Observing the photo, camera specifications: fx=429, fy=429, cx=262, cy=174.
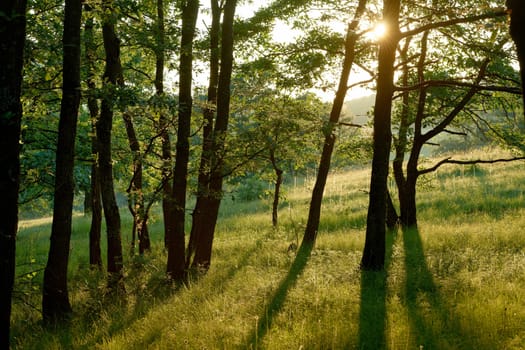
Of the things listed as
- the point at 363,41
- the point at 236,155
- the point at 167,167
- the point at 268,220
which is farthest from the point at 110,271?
the point at 268,220

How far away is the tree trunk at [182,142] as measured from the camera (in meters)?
9.16

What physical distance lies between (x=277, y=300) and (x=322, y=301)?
29.0 inches

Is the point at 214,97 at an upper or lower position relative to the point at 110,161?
upper

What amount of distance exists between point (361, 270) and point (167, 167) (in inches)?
205

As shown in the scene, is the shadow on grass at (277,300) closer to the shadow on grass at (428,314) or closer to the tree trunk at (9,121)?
the shadow on grass at (428,314)

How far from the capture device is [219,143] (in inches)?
389

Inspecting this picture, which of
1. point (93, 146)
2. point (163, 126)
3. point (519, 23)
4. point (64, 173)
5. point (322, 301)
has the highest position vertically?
point (163, 126)

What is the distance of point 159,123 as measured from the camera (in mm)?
11305

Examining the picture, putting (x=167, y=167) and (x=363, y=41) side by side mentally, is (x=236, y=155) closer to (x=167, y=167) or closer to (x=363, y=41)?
(x=167, y=167)

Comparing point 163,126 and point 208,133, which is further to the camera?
point 163,126

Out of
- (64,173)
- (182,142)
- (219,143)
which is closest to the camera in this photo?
(64,173)

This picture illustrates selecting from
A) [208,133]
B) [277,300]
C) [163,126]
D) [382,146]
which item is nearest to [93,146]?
[163,126]

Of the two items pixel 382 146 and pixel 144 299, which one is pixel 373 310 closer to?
pixel 382 146

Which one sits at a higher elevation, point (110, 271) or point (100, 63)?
point (100, 63)
